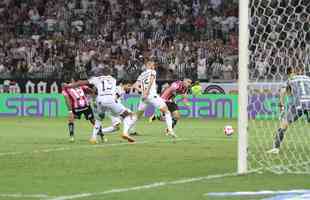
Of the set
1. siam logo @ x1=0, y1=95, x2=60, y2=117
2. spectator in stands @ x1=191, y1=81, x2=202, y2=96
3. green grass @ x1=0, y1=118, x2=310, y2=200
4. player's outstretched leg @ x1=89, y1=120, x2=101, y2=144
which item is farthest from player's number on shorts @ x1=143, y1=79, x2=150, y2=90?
siam logo @ x1=0, y1=95, x2=60, y2=117

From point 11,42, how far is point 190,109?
11.0 meters

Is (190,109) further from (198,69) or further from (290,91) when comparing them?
(290,91)

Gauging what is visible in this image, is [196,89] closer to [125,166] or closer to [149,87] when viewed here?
[149,87]

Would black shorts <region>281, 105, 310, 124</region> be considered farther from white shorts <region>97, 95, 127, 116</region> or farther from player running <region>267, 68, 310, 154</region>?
white shorts <region>97, 95, 127, 116</region>

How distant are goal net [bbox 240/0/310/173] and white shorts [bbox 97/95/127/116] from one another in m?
3.32

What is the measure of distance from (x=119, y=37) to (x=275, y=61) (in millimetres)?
22587

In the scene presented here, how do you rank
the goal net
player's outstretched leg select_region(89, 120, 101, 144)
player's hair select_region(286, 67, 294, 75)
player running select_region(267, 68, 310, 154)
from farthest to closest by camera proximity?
player's outstretched leg select_region(89, 120, 101, 144), player running select_region(267, 68, 310, 154), player's hair select_region(286, 67, 294, 75), the goal net

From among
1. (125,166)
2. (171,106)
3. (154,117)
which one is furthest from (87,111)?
(154,117)

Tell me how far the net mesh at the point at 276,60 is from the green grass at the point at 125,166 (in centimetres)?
70

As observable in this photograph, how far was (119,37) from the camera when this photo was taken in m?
41.8

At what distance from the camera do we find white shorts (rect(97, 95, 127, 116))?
22.0 meters

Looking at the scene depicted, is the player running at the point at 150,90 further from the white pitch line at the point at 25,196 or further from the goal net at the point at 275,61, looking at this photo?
the white pitch line at the point at 25,196

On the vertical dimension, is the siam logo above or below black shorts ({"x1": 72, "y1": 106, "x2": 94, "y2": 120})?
below

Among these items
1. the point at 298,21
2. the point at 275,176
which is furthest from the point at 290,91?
the point at 275,176
